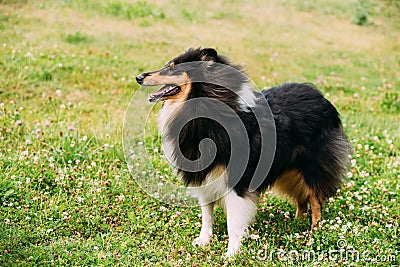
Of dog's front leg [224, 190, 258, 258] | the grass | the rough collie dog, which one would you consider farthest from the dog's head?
the grass

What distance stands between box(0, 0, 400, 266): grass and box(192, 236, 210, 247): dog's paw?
11 cm

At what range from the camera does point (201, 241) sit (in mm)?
4406

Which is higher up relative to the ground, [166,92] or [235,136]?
[166,92]

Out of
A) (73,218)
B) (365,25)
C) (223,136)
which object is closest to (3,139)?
(73,218)

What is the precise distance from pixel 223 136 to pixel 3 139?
2.70 m

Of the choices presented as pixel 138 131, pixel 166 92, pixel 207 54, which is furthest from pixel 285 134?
pixel 138 131

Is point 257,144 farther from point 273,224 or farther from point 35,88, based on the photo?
point 35,88

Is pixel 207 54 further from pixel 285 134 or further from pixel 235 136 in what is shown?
pixel 285 134

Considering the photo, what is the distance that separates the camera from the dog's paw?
4352mm

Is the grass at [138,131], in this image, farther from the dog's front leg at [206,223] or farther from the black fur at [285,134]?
the black fur at [285,134]

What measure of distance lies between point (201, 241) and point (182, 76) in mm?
1409

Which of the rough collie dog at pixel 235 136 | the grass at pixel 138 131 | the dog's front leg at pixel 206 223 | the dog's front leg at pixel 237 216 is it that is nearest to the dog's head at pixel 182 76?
the rough collie dog at pixel 235 136

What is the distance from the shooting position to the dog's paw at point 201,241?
4.35 m

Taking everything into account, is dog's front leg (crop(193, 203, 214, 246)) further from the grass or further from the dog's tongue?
the dog's tongue
